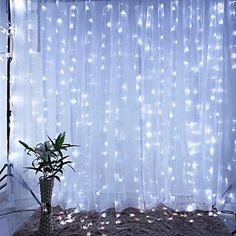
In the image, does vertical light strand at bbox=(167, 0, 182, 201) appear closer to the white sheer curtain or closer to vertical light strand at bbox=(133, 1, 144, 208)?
the white sheer curtain


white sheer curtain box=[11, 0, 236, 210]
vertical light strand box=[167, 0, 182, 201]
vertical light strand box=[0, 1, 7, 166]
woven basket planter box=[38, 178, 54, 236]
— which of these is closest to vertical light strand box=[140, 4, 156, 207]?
white sheer curtain box=[11, 0, 236, 210]

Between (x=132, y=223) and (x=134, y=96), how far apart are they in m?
1.11

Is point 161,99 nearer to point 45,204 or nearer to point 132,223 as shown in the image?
point 132,223

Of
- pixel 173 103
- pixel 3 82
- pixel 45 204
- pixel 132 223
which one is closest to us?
pixel 45 204

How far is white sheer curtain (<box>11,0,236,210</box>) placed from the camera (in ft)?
7.63

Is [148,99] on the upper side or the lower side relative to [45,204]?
upper

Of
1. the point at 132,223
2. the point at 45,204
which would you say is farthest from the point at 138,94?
the point at 45,204

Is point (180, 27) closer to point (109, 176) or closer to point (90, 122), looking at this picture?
point (90, 122)

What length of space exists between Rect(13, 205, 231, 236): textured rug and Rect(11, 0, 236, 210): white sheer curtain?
12 centimetres

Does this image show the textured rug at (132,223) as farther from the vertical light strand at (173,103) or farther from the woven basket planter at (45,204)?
the vertical light strand at (173,103)

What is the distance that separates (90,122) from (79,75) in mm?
463

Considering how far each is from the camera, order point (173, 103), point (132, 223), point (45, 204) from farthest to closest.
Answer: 1. point (173, 103)
2. point (132, 223)
3. point (45, 204)

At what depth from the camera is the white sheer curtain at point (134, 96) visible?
233 centimetres

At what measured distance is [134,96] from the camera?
93.5 inches
